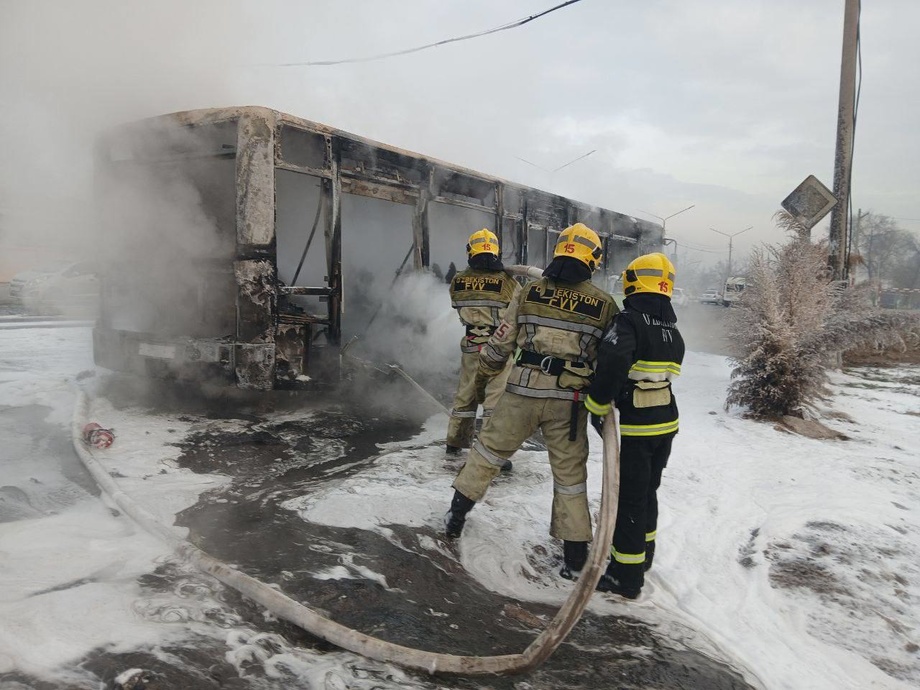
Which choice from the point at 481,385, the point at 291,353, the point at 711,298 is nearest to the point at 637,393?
the point at 481,385

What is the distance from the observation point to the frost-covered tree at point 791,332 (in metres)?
6.31

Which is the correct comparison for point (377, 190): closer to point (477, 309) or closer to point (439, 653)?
point (477, 309)

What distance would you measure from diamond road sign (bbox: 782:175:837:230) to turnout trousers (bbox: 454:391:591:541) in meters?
6.03

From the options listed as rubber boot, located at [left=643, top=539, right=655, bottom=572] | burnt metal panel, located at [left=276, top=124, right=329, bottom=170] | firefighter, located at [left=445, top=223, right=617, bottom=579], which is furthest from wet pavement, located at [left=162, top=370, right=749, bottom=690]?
burnt metal panel, located at [left=276, top=124, right=329, bottom=170]

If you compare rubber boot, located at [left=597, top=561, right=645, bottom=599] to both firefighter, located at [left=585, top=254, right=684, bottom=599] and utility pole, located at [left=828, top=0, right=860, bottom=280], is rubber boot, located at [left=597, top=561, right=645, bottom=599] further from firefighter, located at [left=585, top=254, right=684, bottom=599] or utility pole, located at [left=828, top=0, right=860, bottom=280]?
utility pole, located at [left=828, top=0, right=860, bottom=280]

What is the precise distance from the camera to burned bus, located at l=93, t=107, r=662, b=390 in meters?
4.93

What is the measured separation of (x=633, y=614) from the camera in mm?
2779

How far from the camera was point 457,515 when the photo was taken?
3.29m

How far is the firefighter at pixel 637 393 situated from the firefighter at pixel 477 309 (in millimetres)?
1649

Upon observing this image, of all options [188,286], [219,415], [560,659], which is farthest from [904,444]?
[188,286]

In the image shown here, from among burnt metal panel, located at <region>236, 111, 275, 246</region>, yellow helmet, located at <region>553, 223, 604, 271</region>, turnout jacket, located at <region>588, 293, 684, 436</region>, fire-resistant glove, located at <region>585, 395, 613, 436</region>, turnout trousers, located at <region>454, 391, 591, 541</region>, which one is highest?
burnt metal panel, located at <region>236, 111, 275, 246</region>

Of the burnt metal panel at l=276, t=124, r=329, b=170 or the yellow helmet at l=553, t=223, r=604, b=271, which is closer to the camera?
the yellow helmet at l=553, t=223, r=604, b=271

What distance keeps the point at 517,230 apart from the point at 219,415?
444 cm

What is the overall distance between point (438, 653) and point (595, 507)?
1.93 meters
